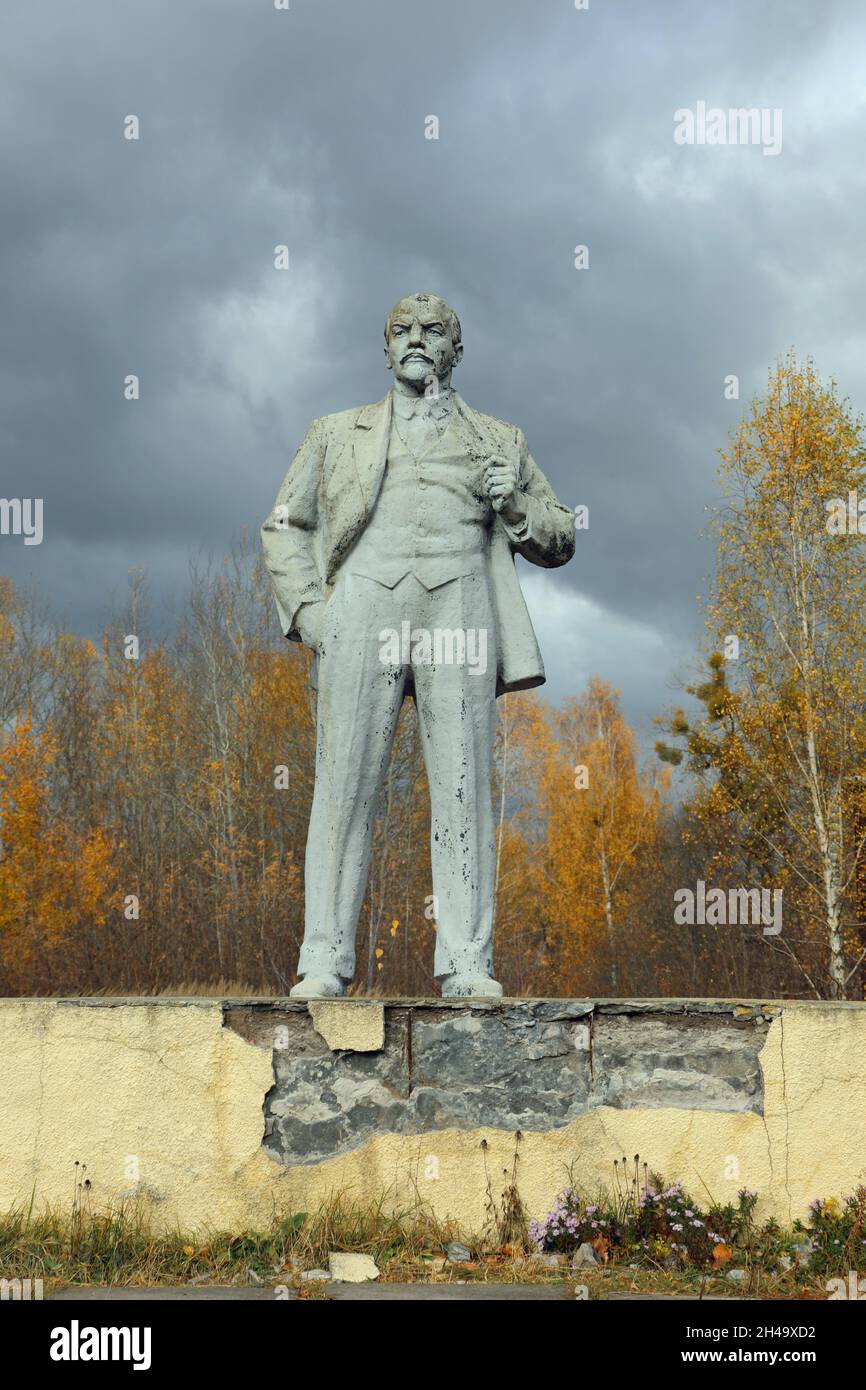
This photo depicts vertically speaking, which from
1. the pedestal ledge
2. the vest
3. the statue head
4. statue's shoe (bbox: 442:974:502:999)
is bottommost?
the pedestal ledge

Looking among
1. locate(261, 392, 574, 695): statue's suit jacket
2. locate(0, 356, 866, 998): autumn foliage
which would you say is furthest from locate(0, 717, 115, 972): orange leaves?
locate(261, 392, 574, 695): statue's suit jacket

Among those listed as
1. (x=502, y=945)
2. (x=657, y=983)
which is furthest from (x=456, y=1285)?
(x=502, y=945)

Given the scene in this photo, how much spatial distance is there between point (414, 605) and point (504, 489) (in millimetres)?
633

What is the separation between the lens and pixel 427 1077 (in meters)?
4.81

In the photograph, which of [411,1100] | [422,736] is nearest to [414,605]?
[422,736]

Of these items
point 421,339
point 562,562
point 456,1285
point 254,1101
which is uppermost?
point 421,339

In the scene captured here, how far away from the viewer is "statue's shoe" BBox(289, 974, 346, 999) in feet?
16.5

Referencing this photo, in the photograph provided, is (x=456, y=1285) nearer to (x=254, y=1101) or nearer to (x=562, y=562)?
(x=254, y=1101)

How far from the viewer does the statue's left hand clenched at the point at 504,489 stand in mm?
5523

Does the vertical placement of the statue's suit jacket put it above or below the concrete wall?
above

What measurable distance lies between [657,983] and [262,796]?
350 inches

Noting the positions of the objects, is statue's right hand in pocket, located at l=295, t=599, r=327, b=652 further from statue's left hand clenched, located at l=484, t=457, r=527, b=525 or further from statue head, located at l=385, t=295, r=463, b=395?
statue head, located at l=385, t=295, r=463, b=395

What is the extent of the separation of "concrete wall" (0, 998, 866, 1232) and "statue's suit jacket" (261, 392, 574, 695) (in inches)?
65.4

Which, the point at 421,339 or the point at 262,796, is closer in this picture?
the point at 421,339
